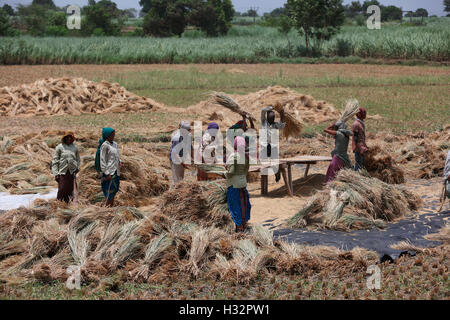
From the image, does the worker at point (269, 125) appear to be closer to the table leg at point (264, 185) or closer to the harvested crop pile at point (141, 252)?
the table leg at point (264, 185)

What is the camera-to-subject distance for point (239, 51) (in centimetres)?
3997

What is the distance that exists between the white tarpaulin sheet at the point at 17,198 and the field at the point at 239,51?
2751cm

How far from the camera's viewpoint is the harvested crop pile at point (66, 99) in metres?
19.0

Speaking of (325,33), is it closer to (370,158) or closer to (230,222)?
(370,158)

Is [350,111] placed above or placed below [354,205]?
above

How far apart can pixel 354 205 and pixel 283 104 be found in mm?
9744

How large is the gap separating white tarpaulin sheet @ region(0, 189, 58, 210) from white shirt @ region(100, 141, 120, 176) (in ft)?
5.45

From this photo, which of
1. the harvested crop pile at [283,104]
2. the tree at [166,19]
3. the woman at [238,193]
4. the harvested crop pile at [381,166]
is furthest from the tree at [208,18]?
the woman at [238,193]

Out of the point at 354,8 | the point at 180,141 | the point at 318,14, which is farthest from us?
the point at 354,8

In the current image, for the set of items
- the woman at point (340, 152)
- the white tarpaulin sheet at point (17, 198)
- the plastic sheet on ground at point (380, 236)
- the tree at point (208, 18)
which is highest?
the tree at point (208, 18)

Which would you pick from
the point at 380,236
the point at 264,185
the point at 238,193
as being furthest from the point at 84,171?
the point at 380,236

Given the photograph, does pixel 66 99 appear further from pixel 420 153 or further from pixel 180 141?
pixel 420 153

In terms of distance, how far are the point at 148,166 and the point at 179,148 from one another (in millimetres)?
1745

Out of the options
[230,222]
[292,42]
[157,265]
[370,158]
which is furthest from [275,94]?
[292,42]
